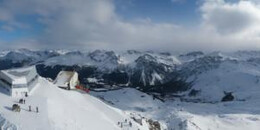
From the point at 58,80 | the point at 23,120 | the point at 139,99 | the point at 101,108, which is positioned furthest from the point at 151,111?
the point at 23,120

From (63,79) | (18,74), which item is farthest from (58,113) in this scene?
(63,79)

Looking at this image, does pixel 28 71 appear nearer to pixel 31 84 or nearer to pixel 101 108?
pixel 31 84

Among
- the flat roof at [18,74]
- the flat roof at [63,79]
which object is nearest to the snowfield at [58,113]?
the flat roof at [18,74]

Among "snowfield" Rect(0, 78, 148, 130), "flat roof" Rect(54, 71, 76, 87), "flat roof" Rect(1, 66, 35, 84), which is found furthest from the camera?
"flat roof" Rect(54, 71, 76, 87)

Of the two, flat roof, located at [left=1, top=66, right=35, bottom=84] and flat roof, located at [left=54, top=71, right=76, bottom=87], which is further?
flat roof, located at [left=54, top=71, right=76, bottom=87]

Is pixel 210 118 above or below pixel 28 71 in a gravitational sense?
below

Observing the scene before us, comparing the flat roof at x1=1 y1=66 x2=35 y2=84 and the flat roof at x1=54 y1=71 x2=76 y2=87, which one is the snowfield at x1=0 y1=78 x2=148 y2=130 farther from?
the flat roof at x1=54 y1=71 x2=76 y2=87

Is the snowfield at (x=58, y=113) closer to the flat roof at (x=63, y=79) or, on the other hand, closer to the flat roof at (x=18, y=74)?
the flat roof at (x=18, y=74)

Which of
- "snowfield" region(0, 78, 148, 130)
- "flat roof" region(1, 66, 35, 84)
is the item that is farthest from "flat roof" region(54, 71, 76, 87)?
"flat roof" region(1, 66, 35, 84)
